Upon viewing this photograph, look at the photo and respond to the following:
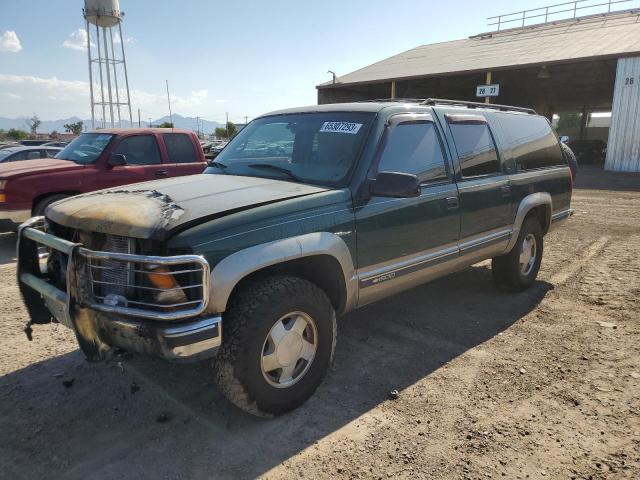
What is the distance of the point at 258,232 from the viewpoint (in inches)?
106

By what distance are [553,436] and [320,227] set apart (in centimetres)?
184

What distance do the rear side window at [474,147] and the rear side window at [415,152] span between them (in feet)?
0.99

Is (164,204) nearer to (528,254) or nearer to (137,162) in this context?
(528,254)

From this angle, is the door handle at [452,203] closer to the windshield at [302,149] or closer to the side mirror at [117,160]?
the windshield at [302,149]

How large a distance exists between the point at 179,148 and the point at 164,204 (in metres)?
5.85

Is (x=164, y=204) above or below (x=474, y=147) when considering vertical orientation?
below

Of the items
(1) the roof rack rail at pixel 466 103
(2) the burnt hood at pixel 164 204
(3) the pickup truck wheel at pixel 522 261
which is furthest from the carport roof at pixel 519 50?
(2) the burnt hood at pixel 164 204

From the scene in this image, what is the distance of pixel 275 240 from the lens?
2.76m

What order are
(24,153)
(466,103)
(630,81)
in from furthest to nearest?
(630,81) < (24,153) < (466,103)

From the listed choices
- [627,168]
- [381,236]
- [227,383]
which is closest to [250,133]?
[381,236]

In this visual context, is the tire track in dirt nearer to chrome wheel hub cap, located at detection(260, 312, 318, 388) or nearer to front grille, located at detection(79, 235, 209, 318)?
chrome wheel hub cap, located at detection(260, 312, 318, 388)

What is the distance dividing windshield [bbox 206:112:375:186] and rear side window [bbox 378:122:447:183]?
0.24m

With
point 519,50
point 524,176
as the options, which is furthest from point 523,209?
point 519,50

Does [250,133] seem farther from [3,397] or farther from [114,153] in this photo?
[114,153]
